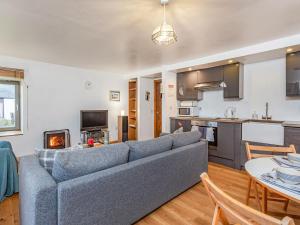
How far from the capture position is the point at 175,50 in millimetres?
3592

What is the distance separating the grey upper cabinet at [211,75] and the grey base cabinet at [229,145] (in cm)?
114

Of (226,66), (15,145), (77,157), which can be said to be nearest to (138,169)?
(77,157)

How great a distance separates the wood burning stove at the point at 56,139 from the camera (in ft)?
14.4

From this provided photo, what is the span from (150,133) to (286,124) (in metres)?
4.13

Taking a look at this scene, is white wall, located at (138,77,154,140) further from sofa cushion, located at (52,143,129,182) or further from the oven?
sofa cushion, located at (52,143,129,182)

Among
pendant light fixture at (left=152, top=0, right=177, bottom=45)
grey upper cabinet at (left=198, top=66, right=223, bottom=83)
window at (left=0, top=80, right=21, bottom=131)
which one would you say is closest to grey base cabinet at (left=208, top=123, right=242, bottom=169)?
grey upper cabinet at (left=198, top=66, right=223, bottom=83)

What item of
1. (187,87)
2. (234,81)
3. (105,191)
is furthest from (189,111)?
(105,191)

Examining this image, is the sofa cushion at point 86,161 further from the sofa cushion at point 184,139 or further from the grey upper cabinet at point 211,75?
the grey upper cabinet at point 211,75

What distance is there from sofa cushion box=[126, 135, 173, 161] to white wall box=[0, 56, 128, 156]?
3551 millimetres

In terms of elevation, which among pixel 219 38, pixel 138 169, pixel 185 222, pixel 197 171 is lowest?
pixel 185 222

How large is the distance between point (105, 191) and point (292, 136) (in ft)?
9.93

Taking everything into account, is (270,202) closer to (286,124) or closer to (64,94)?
(286,124)

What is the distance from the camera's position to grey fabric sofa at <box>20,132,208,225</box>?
4.05 feet

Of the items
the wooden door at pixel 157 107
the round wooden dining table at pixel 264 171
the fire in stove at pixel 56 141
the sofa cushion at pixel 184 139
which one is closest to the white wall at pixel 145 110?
the wooden door at pixel 157 107
